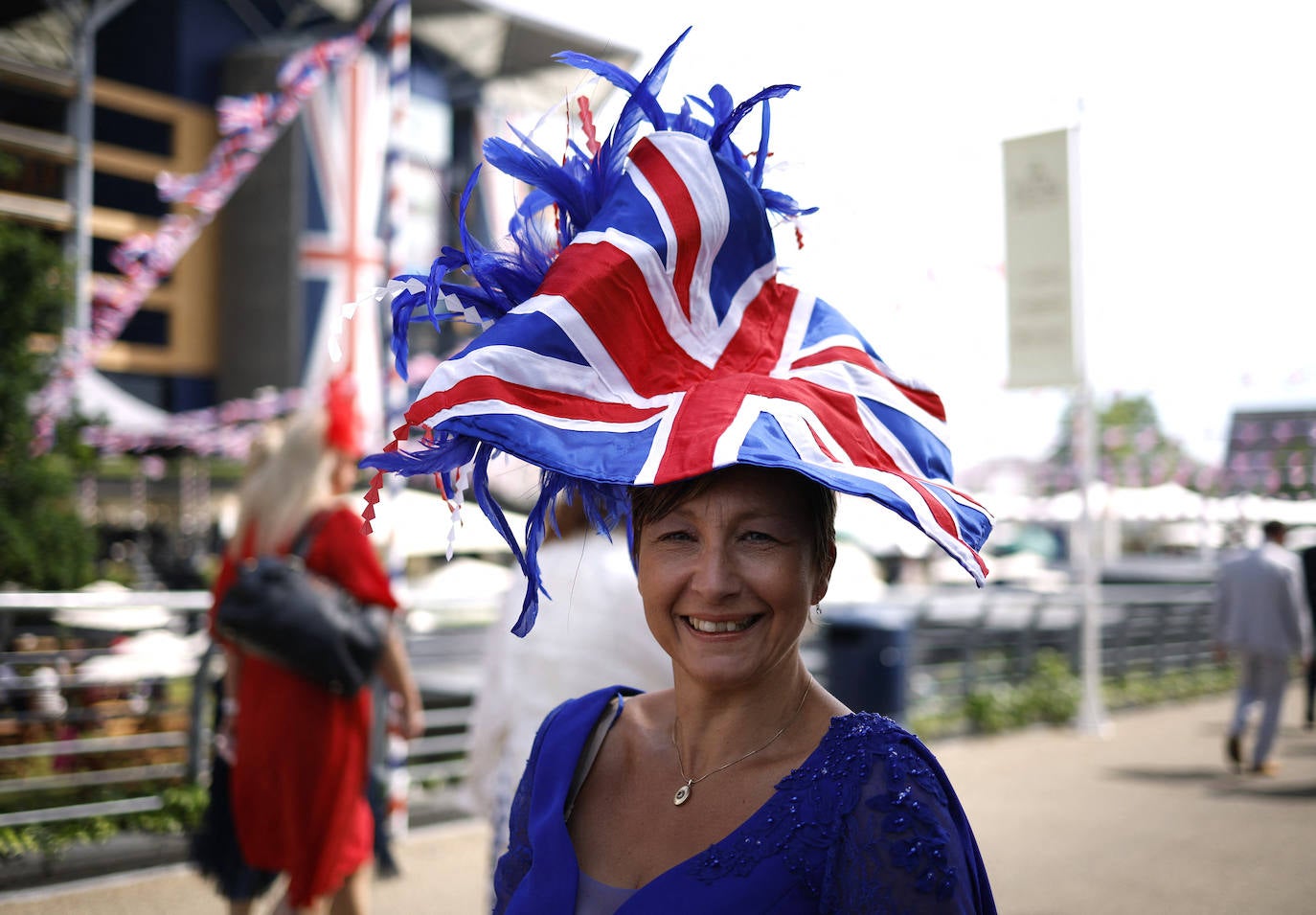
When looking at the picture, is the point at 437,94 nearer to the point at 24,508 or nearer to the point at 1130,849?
the point at 24,508

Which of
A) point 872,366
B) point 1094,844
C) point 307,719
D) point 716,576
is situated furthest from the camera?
point 1094,844

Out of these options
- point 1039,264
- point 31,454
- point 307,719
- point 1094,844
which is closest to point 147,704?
point 31,454

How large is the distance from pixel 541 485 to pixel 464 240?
41 centimetres

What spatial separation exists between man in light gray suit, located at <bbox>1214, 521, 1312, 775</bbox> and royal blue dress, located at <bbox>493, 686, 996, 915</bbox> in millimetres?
9066

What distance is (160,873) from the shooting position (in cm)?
593

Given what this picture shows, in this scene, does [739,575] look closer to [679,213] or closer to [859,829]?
[859,829]

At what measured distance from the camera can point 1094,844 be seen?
7.20 meters

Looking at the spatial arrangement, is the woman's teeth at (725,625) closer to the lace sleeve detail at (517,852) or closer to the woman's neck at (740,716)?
the woman's neck at (740,716)

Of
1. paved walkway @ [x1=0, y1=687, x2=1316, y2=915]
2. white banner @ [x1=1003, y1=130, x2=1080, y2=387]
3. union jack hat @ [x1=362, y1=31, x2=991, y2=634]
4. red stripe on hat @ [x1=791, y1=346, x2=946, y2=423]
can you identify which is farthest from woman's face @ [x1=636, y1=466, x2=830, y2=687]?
white banner @ [x1=1003, y1=130, x2=1080, y2=387]

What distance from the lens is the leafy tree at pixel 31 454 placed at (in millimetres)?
8227

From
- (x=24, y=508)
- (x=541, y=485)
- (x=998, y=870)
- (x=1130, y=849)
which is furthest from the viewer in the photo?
(x=24, y=508)

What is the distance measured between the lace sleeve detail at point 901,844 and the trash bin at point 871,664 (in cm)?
732

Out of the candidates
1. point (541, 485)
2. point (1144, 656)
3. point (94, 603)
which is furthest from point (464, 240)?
point (1144, 656)

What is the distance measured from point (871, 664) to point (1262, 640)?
3.29 metres
